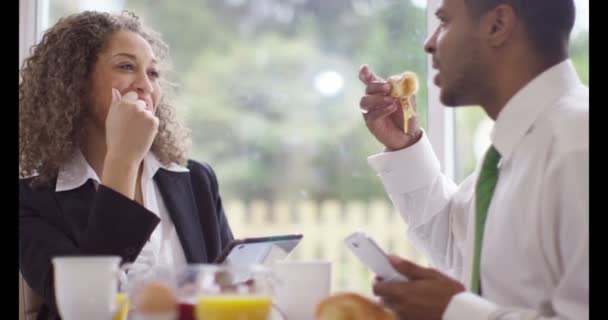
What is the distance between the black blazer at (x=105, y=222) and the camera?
1912 mm

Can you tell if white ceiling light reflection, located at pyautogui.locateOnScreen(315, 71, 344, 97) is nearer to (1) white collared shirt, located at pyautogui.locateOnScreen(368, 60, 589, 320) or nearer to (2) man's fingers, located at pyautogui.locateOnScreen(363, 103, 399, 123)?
(2) man's fingers, located at pyautogui.locateOnScreen(363, 103, 399, 123)

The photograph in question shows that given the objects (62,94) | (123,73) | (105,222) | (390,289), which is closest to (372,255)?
(390,289)

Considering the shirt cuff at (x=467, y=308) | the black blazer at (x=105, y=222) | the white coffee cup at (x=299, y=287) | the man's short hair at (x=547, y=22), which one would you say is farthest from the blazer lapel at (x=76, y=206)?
the man's short hair at (x=547, y=22)

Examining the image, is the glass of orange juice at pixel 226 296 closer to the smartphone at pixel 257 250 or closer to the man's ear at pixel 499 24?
the smartphone at pixel 257 250

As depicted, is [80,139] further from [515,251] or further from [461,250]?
[515,251]

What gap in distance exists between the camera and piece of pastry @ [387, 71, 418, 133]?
7.20 feet

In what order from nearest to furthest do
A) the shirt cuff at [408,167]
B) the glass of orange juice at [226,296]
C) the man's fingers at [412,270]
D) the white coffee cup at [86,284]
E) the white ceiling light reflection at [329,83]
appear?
the glass of orange juice at [226,296] < the white coffee cup at [86,284] < the man's fingers at [412,270] < the shirt cuff at [408,167] < the white ceiling light reflection at [329,83]

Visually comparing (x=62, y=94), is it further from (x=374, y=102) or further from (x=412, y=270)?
(x=412, y=270)

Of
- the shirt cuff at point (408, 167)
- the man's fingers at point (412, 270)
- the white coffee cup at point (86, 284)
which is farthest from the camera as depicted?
the shirt cuff at point (408, 167)

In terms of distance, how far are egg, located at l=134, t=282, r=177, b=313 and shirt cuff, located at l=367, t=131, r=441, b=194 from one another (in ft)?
3.39

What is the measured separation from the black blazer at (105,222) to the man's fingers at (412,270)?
689 mm

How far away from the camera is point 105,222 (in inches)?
75.1

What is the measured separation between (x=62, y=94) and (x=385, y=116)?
0.99 metres

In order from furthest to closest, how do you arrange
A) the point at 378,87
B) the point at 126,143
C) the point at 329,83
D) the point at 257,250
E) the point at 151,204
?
the point at 329,83
the point at 151,204
the point at 378,87
the point at 126,143
the point at 257,250
